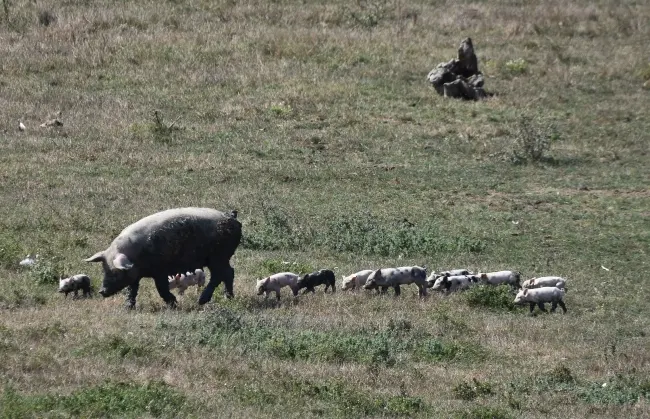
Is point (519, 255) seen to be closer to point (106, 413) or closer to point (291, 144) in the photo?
point (291, 144)

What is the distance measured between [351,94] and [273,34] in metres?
6.19

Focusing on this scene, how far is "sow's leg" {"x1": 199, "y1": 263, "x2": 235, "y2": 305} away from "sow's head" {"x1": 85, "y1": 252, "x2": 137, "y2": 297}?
129 centimetres

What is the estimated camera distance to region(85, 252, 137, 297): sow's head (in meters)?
20.6

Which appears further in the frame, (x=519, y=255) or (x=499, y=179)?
(x=499, y=179)

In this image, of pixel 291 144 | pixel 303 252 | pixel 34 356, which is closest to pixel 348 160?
pixel 291 144

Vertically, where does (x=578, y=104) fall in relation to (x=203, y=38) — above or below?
below

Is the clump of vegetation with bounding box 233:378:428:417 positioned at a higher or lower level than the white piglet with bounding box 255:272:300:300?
higher

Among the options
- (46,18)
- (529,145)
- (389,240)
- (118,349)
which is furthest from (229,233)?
(46,18)

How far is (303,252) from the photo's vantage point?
2662cm

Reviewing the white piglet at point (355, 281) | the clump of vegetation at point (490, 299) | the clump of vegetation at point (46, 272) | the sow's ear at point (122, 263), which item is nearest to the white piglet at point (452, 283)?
the clump of vegetation at point (490, 299)

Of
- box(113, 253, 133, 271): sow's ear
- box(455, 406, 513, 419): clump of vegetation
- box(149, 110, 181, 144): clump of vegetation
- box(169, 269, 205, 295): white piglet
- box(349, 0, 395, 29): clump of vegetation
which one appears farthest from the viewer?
box(349, 0, 395, 29): clump of vegetation

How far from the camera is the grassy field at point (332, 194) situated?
653 inches

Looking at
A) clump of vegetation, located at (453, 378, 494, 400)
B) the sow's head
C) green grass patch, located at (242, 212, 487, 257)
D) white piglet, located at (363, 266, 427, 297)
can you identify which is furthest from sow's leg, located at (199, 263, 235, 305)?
clump of vegetation, located at (453, 378, 494, 400)

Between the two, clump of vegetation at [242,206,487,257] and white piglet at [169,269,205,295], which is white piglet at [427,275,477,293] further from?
white piglet at [169,269,205,295]
